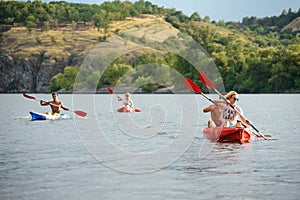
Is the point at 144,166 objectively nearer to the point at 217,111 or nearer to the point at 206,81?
the point at 217,111

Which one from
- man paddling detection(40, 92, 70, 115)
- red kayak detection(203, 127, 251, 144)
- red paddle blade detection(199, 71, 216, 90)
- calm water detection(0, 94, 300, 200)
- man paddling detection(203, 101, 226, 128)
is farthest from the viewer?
man paddling detection(40, 92, 70, 115)

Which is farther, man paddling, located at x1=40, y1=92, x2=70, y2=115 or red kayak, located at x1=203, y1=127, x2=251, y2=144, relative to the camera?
man paddling, located at x1=40, y1=92, x2=70, y2=115

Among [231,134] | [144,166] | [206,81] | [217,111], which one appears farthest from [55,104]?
[144,166]

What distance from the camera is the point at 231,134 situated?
22.2 meters

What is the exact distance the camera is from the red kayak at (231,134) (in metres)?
22.2

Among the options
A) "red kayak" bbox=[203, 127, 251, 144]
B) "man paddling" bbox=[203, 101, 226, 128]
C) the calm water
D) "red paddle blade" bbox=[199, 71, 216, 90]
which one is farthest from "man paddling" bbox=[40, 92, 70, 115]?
"red kayak" bbox=[203, 127, 251, 144]

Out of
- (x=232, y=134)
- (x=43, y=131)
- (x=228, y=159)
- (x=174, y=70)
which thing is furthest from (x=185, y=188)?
(x=174, y=70)

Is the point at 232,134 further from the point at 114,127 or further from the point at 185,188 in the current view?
the point at 114,127

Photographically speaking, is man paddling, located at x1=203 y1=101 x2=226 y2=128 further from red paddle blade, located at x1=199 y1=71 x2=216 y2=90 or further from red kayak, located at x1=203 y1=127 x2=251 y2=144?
red paddle blade, located at x1=199 y1=71 x2=216 y2=90

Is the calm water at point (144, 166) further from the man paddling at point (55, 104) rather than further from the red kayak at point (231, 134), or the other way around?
the man paddling at point (55, 104)

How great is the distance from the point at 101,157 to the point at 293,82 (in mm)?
97144

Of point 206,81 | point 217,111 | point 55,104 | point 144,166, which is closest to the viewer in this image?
point 144,166

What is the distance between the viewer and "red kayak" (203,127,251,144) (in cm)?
2217

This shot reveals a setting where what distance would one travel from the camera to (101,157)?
19.2 meters
